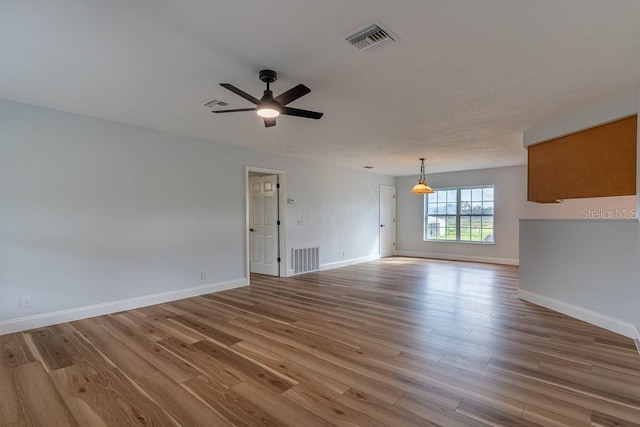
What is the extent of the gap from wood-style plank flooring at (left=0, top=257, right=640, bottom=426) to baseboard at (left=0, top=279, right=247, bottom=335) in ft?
0.53

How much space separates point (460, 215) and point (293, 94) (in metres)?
7.58

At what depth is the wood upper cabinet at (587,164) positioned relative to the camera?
3545 millimetres

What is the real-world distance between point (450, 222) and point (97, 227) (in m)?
8.31

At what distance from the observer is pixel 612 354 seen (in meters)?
2.95

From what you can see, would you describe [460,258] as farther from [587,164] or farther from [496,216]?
[587,164]

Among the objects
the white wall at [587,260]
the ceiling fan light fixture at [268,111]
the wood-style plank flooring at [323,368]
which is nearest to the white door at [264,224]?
the wood-style plank flooring at [323,368]

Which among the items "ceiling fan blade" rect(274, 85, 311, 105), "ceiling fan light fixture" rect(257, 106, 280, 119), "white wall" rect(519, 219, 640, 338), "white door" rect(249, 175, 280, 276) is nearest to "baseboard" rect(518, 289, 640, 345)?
"white wall" rect(519, 219, 640, 338)

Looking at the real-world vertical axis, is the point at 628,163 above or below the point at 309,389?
above

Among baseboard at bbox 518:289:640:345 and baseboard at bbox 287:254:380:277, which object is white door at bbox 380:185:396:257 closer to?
baseboard at bbox 287:254:380:277

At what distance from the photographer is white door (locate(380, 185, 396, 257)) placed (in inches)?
→ 379

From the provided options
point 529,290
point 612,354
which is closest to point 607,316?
point 612,354

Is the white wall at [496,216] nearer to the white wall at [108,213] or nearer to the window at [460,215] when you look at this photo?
the window at [460,215]

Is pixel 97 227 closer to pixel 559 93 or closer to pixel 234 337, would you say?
pixel 234 337

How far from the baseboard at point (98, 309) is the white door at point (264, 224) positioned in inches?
60.4
